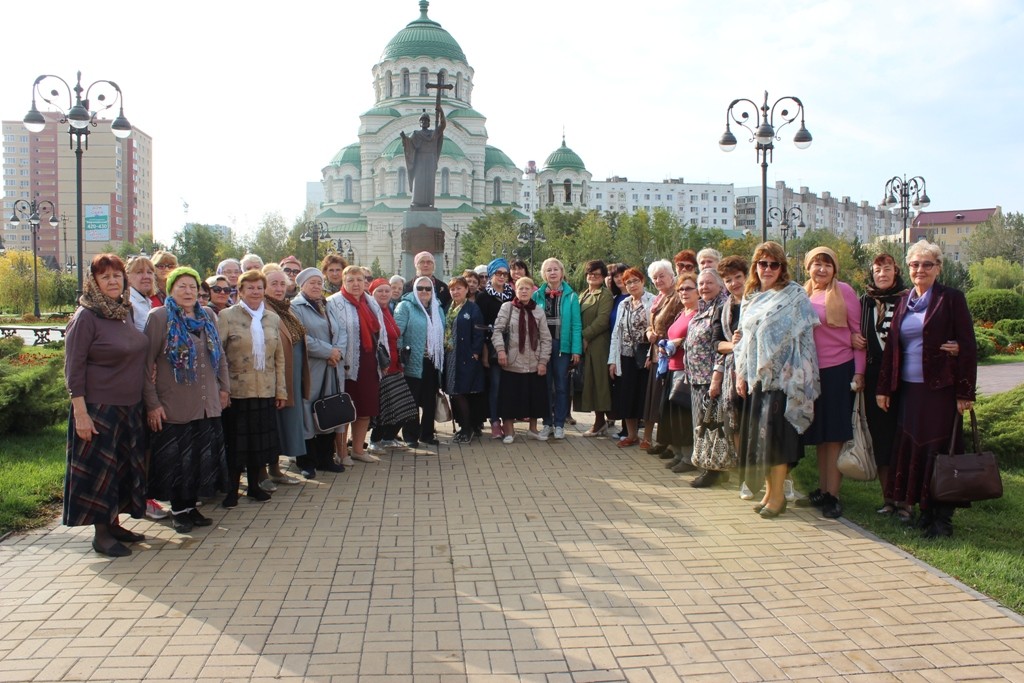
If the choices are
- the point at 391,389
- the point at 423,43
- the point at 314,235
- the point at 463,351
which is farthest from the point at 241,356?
the point at 423,43

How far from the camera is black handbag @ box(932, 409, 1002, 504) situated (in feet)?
16.6

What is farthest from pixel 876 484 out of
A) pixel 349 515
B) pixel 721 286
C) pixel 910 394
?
pixel 349 515

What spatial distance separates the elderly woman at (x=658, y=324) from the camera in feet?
25.7

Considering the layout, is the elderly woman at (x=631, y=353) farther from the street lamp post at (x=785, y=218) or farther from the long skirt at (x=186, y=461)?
the street lamp post at (x=785, y=218)

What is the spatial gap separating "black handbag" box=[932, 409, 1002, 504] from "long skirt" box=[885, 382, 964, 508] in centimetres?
17

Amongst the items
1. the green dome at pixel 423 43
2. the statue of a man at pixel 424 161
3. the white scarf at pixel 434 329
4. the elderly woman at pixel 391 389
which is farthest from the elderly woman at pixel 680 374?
the green dome at pixel 423 43

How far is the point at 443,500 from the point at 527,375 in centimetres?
278

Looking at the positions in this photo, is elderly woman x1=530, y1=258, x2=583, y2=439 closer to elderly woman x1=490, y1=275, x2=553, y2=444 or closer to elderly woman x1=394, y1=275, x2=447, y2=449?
elderly woman x1=490, y1=275, x2=553, y2=444

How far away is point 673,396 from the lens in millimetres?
7305

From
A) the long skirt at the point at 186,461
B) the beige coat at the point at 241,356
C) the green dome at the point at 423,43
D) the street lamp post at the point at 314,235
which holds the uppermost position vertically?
the green dome at the point at 423,43

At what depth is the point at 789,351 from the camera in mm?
5719

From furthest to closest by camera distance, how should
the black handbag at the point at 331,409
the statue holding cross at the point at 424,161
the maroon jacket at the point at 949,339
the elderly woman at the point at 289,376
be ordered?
the statue holding cross at the point at 424,161 < the black handbag at the point at 331,409 < the elderly woman at the point at 289,376 < the maroon jacket at the point at 949,339

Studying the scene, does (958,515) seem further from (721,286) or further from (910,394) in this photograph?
(721,286)

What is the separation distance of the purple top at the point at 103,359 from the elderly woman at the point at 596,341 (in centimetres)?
506
